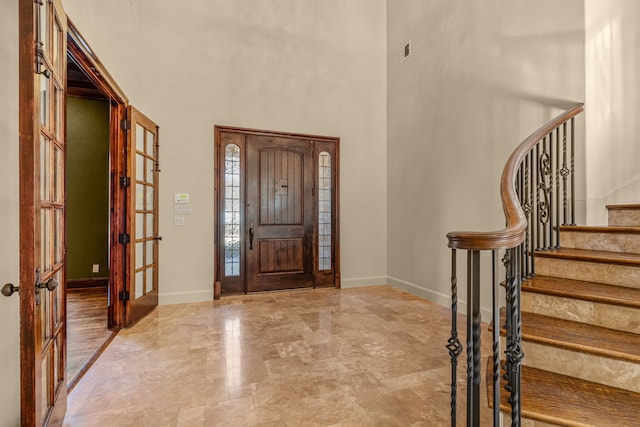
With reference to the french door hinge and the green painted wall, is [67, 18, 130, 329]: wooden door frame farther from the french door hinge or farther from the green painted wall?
the green painted wall

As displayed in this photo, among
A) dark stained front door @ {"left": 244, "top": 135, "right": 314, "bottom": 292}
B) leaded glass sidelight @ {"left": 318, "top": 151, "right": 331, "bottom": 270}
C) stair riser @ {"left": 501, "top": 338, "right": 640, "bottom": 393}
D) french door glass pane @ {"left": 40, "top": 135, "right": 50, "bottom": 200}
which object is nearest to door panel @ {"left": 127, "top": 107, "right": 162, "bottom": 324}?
dark stained front door @ {"left": 244, "top": 135, "right": 314, "bottom": 292}

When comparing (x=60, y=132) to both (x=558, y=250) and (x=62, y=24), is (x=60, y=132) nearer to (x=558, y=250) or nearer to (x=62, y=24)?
(x=62, y=24)

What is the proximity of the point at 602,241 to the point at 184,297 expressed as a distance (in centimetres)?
445

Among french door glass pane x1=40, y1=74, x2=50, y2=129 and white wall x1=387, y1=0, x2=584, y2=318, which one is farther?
white wall x1=387, y1=0, x2=584, y2=318

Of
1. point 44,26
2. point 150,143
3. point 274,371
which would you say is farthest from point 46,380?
point 150,143

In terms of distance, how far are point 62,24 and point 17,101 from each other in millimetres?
782

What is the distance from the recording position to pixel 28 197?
1301mm

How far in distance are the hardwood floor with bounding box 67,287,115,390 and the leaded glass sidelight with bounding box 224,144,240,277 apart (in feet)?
5.20

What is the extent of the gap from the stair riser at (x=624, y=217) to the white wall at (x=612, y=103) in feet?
0.24

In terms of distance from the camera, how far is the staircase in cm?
142

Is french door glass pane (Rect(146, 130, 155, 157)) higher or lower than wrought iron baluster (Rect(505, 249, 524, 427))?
higher

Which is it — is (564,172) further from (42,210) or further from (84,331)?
Answer: (84,331)

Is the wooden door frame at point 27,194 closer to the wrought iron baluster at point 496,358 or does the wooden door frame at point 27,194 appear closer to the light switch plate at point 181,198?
the wrought iron baluster at point 496,358

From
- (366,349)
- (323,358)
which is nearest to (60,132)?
(323,358)
